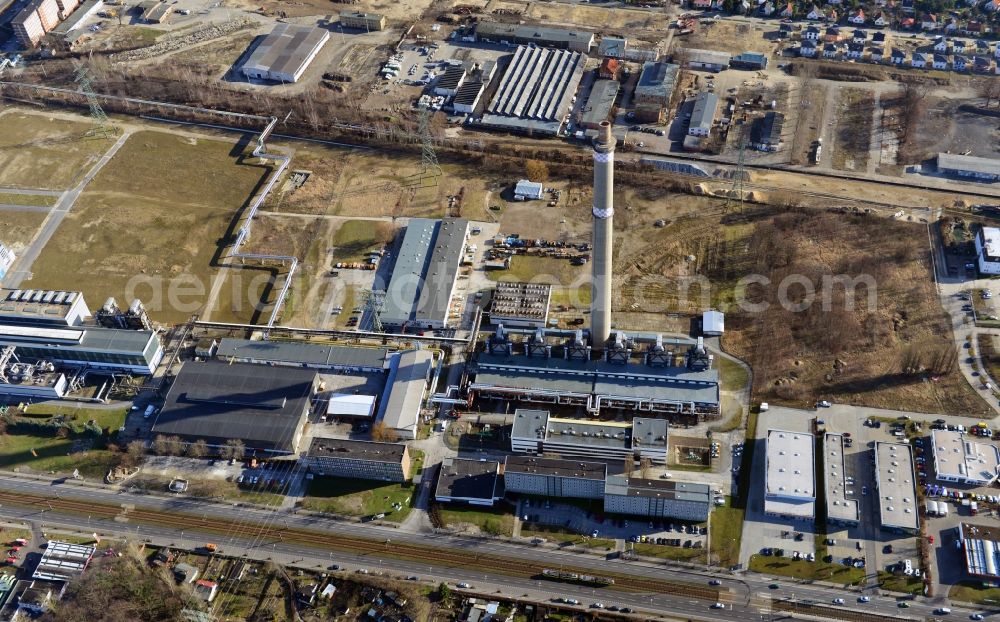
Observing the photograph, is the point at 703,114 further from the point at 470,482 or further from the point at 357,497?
the point at 357,497

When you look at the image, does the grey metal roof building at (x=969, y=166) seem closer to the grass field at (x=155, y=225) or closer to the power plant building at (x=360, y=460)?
the power plant building at (x=360, y=460)

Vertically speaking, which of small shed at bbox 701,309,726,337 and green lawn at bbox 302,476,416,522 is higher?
small shed at bbox 701,309,726,337

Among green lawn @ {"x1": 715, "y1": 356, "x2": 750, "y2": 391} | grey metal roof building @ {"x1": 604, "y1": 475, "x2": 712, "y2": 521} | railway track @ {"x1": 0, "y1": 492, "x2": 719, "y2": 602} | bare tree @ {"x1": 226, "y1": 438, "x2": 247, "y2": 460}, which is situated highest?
green lawn @ {"x1": 715, "y1": 356, "x2": 750, "y2": 391}

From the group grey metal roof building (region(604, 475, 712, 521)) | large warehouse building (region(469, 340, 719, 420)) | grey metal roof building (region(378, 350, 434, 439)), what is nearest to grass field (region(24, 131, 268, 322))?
grey metal roof building (region(378, 350, 434, 439))

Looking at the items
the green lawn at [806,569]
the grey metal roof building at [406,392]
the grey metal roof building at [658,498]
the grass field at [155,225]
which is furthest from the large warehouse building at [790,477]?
the grass field at [155,225]

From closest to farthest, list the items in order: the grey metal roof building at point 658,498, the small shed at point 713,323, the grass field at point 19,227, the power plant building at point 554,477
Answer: the grey metal roof building at point 658,498 < the power plant building at point 554,477 < the small shed at point 713,323 < the grass field at point 19,227

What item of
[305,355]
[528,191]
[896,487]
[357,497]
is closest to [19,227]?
[305,355]

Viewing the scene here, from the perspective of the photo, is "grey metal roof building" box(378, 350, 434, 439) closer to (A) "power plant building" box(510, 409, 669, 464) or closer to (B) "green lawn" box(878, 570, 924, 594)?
(A) "power plant building" box(510, 409, 669, 464)

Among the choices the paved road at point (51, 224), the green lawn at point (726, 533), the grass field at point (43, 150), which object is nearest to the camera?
the green lawn at point (726, 533)
